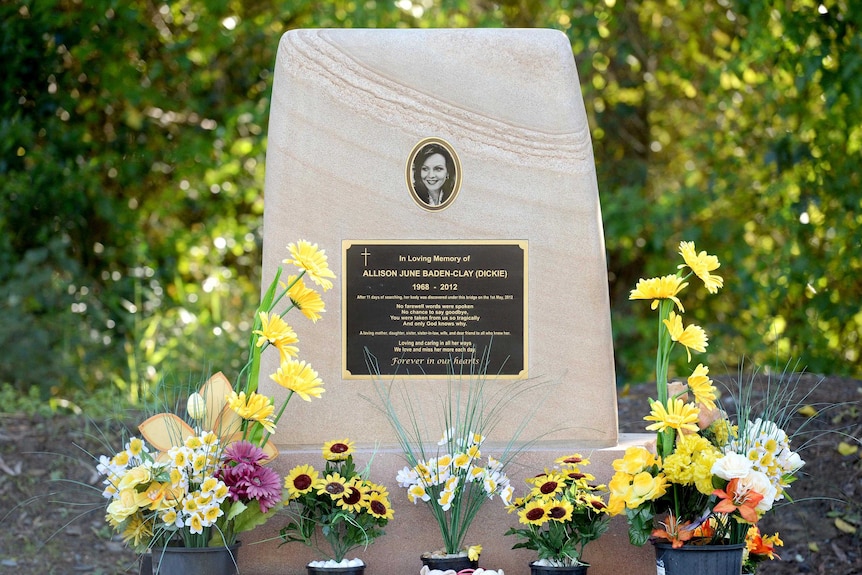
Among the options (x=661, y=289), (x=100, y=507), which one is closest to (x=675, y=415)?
(x=661, y=289)

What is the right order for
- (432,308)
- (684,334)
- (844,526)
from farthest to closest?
1. (844,526)
2. (432,308)
3. (684,334)

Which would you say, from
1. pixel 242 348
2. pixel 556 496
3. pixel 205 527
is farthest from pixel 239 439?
pixel 242 348

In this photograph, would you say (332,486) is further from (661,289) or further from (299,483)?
(661,289)

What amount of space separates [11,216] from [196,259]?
159 centimetres

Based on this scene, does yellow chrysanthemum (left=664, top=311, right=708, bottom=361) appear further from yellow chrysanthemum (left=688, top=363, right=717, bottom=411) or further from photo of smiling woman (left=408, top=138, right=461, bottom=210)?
photo of smiling woman (left=408, top=138, right=461, bottom=210)

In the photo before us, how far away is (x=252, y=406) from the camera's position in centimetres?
342

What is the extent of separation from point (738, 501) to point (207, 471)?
163cm

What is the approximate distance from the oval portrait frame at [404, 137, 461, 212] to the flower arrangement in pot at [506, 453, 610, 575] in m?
1.14

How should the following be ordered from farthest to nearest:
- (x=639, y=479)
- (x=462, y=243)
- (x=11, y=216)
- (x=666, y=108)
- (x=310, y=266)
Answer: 1. (x=666, y=108)
2. (x=11, y=216)
3. (x=462, y=243)
4. (x=310, y=266)
5. (x=639, y=479)

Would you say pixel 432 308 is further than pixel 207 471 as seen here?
Yes

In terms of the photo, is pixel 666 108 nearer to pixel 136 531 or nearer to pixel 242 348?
pixel 242 348

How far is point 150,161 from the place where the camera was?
30.7 feet

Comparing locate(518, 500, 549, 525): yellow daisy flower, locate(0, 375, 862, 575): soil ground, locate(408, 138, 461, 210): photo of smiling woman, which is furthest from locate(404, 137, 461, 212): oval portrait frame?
locate(0, 375, 862, 575): soil ground

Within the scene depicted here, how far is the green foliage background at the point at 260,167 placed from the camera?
24.9ft
